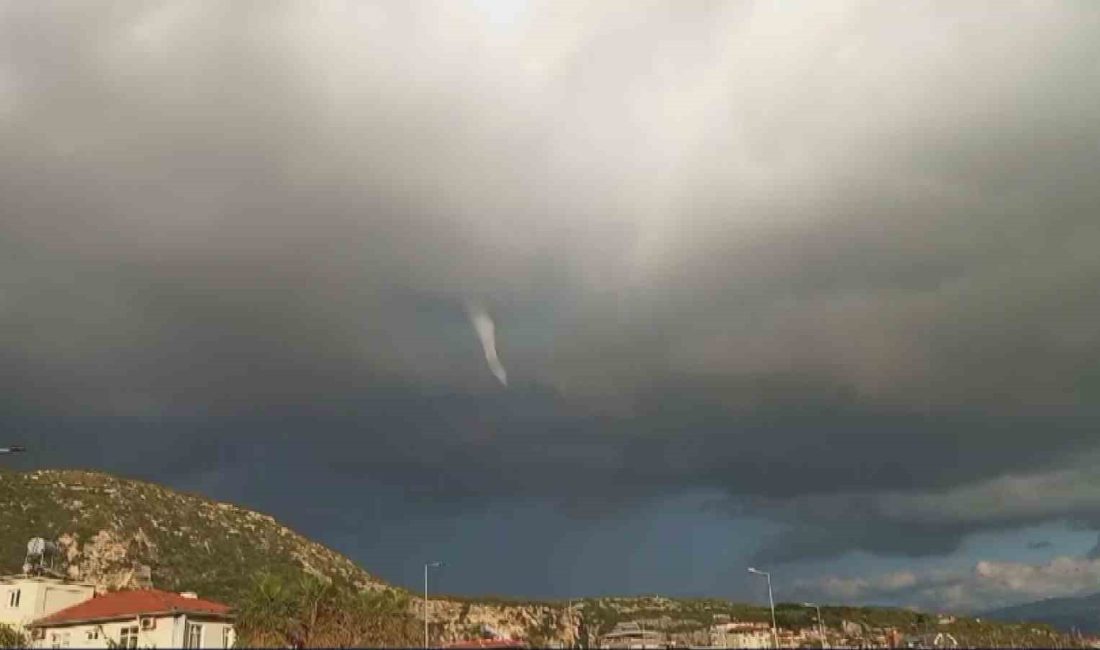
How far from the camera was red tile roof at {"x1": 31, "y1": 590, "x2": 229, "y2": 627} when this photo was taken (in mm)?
70750

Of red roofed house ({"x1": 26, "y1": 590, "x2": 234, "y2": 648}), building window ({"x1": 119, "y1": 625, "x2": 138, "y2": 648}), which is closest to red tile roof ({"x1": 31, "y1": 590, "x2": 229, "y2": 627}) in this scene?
red roofed house ({"x1": 26, "y1": 590, "x2": 234, "y2": 648})

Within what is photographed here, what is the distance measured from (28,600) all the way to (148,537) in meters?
52.6

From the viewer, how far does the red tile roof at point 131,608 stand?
70.8 metres

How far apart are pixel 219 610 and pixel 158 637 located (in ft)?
21.2

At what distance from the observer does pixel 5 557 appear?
11900 cm

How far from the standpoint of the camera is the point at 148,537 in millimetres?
138500

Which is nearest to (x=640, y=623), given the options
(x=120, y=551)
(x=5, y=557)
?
(x=120, y=551)

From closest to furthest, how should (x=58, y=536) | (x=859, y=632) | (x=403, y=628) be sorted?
(x=403, y=628)
(x=58, y=536)
(x=859, y=632)

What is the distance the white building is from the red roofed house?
11628 millimetres

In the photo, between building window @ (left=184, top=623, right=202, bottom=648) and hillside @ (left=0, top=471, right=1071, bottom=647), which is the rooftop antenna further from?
building window @ (left=184, top=623, right=202, bottom=648)

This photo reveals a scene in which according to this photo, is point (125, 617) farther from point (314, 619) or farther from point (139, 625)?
point (314, 619)

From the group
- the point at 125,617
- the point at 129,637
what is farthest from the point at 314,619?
the point at 125,617

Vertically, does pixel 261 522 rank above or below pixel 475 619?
above

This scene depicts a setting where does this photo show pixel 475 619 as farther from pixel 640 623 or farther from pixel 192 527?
pixel 192 527
